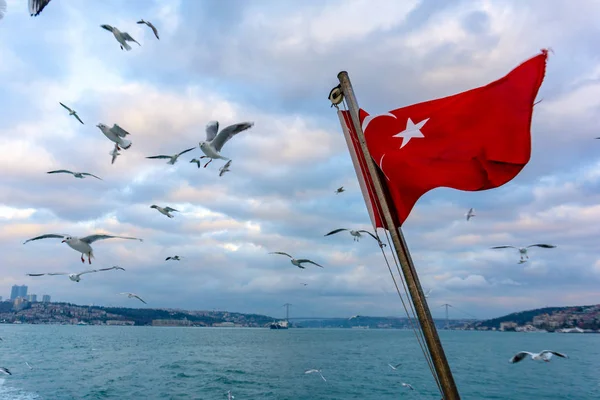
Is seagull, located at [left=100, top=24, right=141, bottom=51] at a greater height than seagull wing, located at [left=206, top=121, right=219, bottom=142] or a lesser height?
greater

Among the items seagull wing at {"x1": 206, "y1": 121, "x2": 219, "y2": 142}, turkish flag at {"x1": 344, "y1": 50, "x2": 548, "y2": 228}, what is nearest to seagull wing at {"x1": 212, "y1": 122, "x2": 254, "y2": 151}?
seagull wing at {"x1": 206, "y1": 121, "x2": 219, "y2": 142}

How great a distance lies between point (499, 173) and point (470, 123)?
722mm

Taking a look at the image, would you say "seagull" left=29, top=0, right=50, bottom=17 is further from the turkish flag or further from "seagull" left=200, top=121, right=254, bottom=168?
"seagull" left=200, top=121, right=254, bottom=168

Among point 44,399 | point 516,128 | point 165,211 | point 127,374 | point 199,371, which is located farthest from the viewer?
point 199,371

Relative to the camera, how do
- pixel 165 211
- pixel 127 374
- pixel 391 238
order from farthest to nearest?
1. pixel 127 374
2. pixel 165 211
3. pixel 391 238

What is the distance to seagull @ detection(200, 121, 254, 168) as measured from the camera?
11.0 metres

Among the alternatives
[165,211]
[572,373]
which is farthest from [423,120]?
[572,373]

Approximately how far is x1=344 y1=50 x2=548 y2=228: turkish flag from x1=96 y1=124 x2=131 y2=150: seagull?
12.9 meters

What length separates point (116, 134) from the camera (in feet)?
52.7

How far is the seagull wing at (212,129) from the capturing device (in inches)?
480

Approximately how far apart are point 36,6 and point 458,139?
5687mm

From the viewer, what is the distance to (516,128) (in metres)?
4.67

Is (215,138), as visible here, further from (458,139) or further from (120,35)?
(458,139)

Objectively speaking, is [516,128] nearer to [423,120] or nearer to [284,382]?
[423,120]
